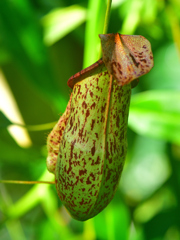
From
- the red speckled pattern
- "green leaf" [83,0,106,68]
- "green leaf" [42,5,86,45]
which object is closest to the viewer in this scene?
the red speckled pattern

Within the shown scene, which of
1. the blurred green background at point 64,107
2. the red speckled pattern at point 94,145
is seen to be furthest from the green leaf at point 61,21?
the red speckled pattern at point 94,145

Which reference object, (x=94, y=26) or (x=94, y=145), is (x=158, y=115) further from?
(x=94, y=145)

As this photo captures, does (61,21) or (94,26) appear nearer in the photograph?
(94,26)

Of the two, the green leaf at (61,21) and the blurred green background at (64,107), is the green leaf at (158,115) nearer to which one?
the blurred green background at (64,107)

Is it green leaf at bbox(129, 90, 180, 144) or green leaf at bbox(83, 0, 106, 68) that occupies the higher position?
green leaf at bbox(83, 0, 106, 68)

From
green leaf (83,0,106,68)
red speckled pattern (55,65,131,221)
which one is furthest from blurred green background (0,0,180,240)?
red speckled pattern (55,65,131,221)

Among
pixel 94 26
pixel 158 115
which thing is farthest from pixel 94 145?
pixel 158 115

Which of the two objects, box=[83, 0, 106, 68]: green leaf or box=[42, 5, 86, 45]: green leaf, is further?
box=[42, 5, 86, 45]: green leaf

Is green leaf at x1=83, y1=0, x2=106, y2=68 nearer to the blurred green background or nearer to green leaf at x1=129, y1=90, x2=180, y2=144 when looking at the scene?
the blurred green background
